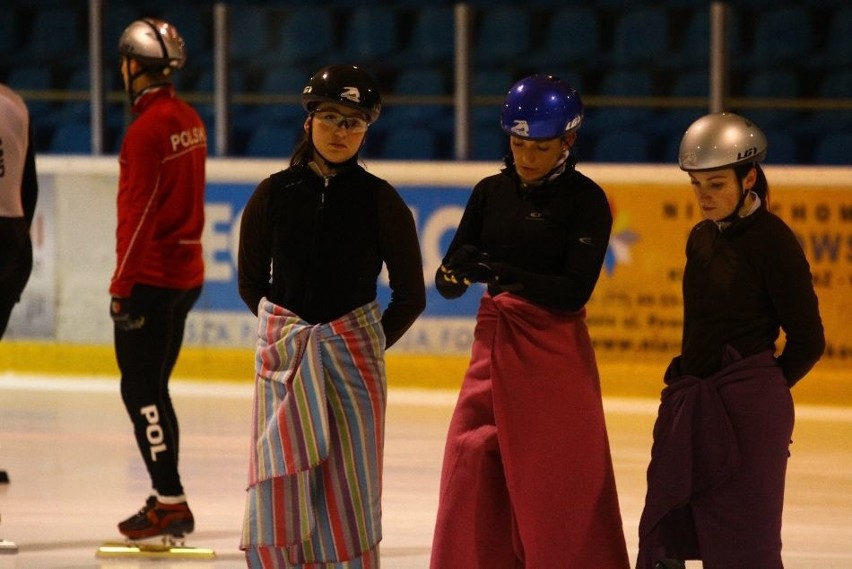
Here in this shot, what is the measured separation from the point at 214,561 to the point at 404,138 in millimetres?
4320

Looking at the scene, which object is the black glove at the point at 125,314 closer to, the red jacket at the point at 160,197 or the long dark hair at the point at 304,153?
the red jacket at the point at 160,197

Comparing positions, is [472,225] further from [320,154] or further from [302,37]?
[302,37]

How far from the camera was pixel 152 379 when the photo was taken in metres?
5.82

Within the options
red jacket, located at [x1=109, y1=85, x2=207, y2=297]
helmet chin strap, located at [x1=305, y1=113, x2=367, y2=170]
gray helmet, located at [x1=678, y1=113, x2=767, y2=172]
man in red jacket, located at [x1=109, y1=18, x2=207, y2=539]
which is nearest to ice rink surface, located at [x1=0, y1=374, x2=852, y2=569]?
man in red jacket, located at [x1=109, y1=18, x2=207, y2=539]

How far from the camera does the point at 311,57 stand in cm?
990

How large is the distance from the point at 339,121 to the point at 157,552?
2056mm

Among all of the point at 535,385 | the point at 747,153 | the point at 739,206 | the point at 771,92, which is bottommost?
the point at 535,385

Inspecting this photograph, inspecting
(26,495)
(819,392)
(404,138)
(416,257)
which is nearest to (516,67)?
(404,138)

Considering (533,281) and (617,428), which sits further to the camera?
(617,428)

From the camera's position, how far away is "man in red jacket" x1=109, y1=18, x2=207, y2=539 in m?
5.68

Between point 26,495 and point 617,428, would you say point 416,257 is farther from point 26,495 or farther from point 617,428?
point 617,428

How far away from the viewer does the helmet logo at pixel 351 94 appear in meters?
4.26

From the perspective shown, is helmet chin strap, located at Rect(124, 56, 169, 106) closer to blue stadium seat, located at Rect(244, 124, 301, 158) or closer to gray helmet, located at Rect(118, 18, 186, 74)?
gray helmet, located at Rect(118, 18, 186, 74)

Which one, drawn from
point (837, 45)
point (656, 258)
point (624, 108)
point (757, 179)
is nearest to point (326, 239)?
point (757, 179)
